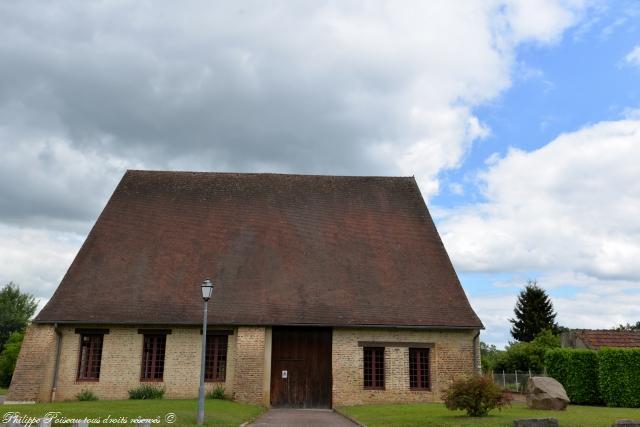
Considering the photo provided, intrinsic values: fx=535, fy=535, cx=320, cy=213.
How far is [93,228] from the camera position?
23.6 metres

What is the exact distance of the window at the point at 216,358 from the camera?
20594mm

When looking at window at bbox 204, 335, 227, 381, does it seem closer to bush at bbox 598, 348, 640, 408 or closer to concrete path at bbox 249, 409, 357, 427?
concrete path at bbox 249, 409, 357, 427

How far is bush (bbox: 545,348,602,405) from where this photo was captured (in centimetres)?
2101

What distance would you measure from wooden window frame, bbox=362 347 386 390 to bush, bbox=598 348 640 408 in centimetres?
819

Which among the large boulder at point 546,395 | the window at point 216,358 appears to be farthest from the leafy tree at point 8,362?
the large boulder at point 546,395

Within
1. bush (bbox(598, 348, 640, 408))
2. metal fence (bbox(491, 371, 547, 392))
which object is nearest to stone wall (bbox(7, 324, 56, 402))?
bush (bbox(598, 348, 640, 408))

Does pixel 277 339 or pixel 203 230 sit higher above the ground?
pixel 203 230

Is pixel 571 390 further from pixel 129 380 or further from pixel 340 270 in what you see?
pixel 129 380

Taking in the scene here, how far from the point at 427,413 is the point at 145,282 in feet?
39.4

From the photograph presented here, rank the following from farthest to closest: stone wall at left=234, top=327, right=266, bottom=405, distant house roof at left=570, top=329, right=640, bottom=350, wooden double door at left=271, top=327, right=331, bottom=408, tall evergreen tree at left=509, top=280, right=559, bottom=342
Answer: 1. tall evergreen tree at left=509, top=280, right=559, bottom=342
2. distant house roof at left=570, top=329, right=640, bottom=350
3. wooden double door at left=271, top=327, right=331, bottom=408
4. stone wall at left=234, top=327, right=266, bottom=405

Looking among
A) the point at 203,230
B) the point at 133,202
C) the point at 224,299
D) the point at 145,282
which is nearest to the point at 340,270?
the point at 224,299

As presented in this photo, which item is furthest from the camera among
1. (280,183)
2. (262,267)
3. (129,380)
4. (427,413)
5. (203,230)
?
(280,183)

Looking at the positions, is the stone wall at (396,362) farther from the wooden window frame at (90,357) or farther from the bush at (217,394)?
the wooden window frame at (90,357)

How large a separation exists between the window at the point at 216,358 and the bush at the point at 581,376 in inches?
540
